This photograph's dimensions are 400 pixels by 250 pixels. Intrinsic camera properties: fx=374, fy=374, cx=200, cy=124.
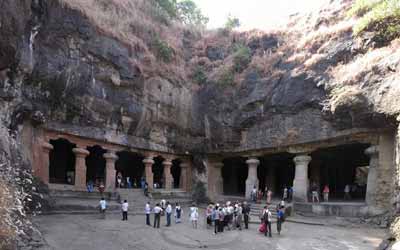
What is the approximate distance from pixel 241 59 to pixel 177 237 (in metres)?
14.0

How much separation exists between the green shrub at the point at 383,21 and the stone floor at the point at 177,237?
8.37 meters

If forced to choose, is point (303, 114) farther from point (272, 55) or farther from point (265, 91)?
point (272, 55)

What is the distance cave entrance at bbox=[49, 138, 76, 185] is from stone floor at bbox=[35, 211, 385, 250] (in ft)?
23.6

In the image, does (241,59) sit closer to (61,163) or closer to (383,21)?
(383,21)

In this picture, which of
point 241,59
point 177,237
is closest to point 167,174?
point 241,59

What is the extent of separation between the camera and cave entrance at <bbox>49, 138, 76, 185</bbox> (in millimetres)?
21000

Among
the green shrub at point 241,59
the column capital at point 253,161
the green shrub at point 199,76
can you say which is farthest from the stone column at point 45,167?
the green shrub at point 241,59

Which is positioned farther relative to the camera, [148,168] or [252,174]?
[148,168]

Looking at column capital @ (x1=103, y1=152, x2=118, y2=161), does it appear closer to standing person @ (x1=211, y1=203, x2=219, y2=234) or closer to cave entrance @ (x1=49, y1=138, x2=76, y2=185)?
cave entrance @ (x1=49, y1=138, x2=76, y2=185)

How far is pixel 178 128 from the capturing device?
22328mm

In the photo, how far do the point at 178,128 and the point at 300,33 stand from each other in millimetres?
9443

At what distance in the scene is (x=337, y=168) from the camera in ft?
83.0

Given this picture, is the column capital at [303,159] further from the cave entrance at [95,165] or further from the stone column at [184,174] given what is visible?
the cave entrance at [95,165]

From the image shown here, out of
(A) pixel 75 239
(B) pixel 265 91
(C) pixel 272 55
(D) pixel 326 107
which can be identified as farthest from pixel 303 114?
(A) pixel 75 239
